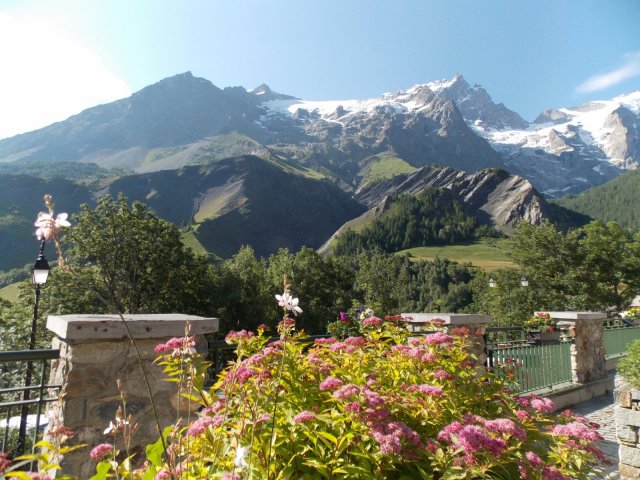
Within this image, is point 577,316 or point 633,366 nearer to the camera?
point 633,366

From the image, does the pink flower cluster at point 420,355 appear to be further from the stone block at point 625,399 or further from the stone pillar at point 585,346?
the stone pillar at point 585,346

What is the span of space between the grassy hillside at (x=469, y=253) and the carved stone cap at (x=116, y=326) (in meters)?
99.5

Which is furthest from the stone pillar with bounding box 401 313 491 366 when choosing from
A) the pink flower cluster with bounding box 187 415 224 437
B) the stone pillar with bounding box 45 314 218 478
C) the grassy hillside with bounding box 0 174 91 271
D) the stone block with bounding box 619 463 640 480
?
the grassy hillside with bounding box 0 174 91 271

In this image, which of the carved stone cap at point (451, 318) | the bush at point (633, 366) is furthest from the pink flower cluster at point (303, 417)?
the bush at point (633, 366)

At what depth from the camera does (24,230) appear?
116250 millimetres

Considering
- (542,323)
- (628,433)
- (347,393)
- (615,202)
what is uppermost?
(615,202)

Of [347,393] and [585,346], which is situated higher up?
[347,393]

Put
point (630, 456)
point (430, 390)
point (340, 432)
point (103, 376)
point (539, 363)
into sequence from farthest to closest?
point (539, 363)
point (630, 456)
point (103, 376)
point (430, 390)
point (340, 432)

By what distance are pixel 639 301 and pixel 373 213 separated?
110m

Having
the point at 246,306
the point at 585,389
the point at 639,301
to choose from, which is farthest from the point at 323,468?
the point at 639,301

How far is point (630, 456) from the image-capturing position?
4.18m

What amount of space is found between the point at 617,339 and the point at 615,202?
162 meters

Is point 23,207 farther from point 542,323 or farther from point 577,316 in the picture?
point 577,316

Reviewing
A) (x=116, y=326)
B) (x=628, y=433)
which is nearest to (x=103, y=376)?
(x=116, y=326)
